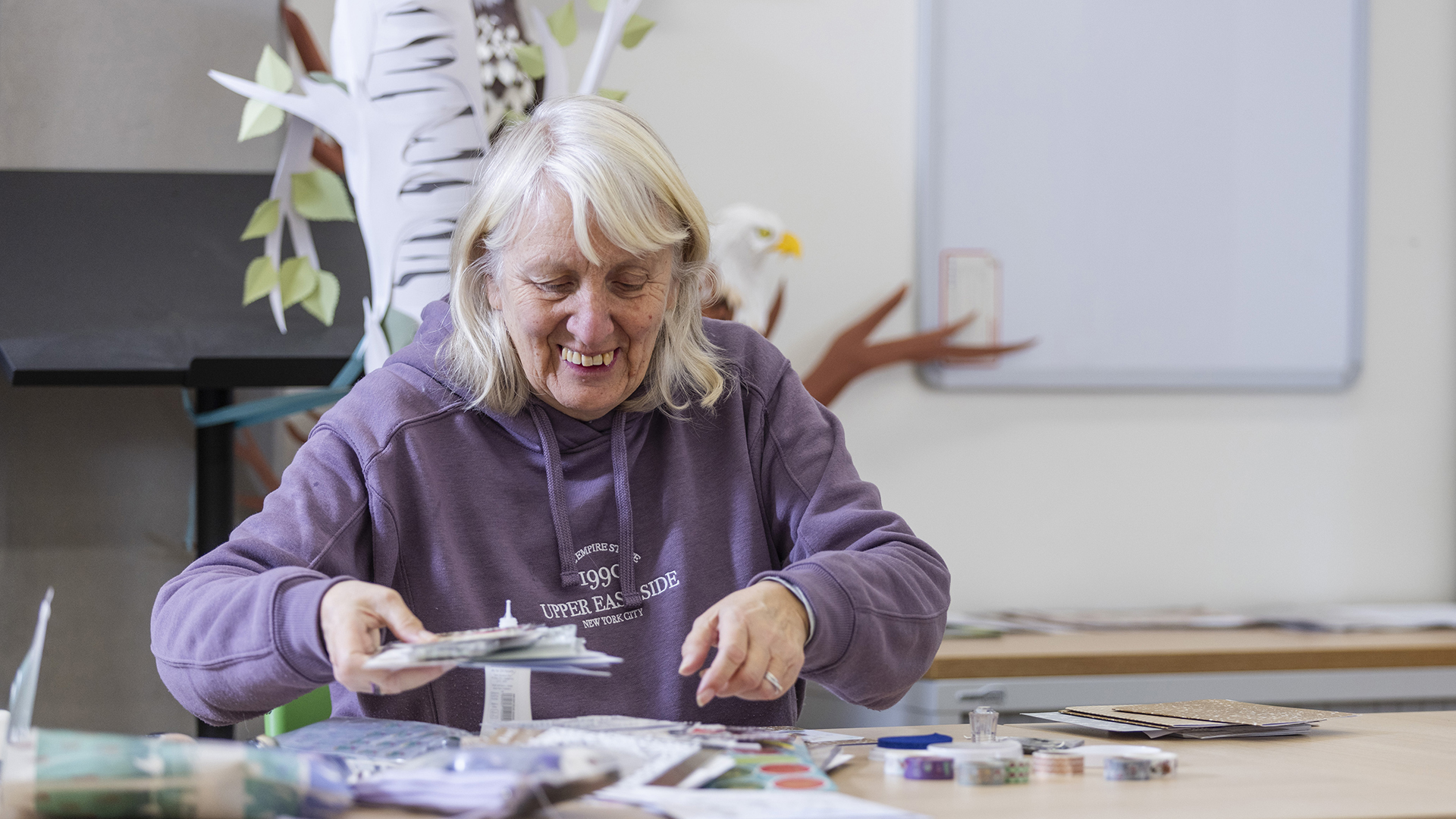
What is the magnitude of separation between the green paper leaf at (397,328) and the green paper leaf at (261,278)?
8.5 inches

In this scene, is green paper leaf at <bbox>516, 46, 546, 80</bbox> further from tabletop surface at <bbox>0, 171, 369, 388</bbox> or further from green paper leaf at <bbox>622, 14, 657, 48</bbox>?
tabletop surface at <bbox>0, 171, 369, 388</bbox>

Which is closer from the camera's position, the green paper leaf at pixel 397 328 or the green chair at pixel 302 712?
the green chair at pixel 302 712

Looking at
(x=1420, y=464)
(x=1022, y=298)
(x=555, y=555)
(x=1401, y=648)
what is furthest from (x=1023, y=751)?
(x=1420, y=464)

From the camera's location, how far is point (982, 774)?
2.74ft

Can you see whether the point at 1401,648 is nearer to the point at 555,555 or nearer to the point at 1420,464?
the point at 1420,464

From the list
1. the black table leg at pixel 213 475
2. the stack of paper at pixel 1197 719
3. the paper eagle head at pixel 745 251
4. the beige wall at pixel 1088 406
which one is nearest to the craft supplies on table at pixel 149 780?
the stack of paper at pixel 1197 719

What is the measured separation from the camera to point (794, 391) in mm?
1332

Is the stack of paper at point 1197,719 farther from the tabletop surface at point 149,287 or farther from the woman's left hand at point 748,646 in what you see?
the tabletop surface at point 149,287

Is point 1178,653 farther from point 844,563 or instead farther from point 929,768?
point 929,768

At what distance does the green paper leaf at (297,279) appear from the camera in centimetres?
186

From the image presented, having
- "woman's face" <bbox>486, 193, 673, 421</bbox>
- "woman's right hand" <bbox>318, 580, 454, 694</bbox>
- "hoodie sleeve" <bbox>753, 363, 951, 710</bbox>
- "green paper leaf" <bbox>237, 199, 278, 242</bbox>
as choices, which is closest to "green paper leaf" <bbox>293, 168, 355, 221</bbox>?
"green paper leaf" <bbox>237, 199, 278, 242</bbox>

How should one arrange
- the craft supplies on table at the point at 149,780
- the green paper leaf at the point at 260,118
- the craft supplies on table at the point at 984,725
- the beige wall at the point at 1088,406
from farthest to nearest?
the beige wall at the point at 1088,406 → the green paper leaf at the point at 260,118 → the craft supplies on table at the point at 984,725 → the craft supplies on table at the point at 149,780

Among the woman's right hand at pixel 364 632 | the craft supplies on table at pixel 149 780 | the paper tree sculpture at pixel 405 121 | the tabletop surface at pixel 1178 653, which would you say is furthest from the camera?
the tabletop surface at pixel 1178 653

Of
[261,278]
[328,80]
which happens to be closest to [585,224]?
[328,80]
